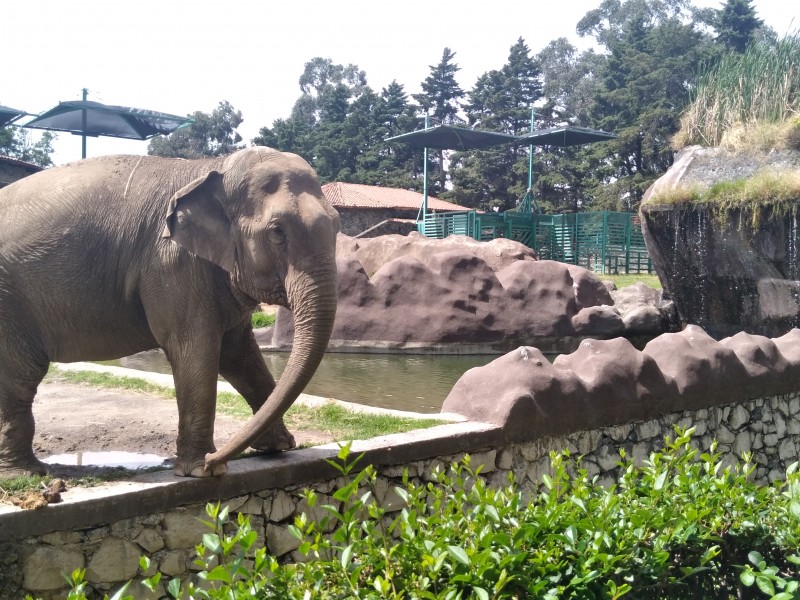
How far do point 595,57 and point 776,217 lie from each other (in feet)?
158

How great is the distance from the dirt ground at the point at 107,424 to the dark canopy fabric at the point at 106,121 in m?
9.37

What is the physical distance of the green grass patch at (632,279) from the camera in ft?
72.4

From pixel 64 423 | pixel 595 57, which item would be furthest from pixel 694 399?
pixel 595 57

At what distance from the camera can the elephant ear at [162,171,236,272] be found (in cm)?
414

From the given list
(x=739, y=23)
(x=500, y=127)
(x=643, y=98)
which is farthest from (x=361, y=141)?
(x=739, y=23)

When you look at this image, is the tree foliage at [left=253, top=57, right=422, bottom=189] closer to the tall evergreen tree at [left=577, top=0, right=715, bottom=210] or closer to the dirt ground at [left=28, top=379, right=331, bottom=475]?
the tall evergreen tree at [left=577, top=0, right=715, bottom=210]

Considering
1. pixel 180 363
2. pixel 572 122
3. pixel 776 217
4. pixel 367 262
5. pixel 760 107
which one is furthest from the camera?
pixel 572 122

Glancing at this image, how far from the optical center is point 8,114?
17.1 m

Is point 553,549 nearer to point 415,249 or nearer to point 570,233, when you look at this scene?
point 415,249

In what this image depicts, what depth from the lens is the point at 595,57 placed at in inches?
2281

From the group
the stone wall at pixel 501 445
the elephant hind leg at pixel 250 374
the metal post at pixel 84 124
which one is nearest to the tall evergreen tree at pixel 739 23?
the metal post at pixel 84 124

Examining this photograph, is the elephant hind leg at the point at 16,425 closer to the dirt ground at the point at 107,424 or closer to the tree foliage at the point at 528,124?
the dirt ground at the point at 107,424

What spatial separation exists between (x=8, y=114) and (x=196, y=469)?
15525 millimetres

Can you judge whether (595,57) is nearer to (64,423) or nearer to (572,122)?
(572,122)
